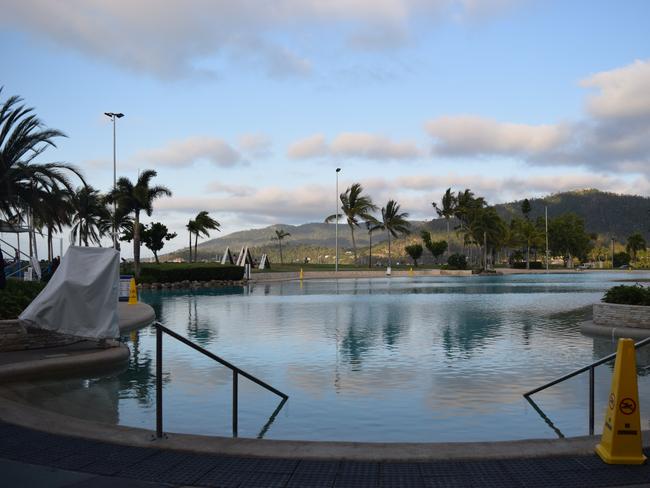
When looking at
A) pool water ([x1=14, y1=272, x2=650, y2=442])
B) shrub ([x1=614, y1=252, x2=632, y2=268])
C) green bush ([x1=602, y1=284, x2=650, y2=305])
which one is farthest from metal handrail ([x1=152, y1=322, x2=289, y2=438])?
shrub ([x1=614, y1=252, x2=632, y2=268])

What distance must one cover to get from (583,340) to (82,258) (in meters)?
12.4

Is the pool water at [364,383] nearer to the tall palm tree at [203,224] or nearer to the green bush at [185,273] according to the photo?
the green bush at [185,273]

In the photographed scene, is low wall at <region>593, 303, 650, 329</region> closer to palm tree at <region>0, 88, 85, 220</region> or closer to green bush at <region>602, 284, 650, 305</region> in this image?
A: green bush at <region>602, 284, 650, 305</region>

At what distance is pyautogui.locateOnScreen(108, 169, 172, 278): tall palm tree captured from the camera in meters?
51.8

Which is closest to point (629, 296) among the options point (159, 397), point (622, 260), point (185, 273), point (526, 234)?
A: point (159, 397)

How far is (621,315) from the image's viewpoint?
17391 mm

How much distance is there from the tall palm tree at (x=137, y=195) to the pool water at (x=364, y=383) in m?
33.3

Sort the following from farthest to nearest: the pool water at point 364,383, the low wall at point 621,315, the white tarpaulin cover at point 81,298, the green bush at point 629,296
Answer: the green bush at point 629,296 → the low wall at point 621,315 → the white tarpaulin cover at point 81,298 → the pool water at point 364,383

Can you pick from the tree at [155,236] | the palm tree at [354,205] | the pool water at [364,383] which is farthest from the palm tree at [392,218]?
the pool water at [364,383]

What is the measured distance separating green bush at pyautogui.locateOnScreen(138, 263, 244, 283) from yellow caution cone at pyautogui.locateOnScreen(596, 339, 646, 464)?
45357 millimetres

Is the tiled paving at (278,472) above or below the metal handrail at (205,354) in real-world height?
below

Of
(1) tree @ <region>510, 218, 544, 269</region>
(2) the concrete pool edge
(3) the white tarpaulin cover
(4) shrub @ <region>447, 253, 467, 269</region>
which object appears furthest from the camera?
(1) tree @ <region>510, 218, 544, 269</region>

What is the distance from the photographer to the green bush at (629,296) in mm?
17688

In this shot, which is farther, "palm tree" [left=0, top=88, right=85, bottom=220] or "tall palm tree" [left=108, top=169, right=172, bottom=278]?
"tall palm tree" [left=108, top=169, right=172, bottom=278]
